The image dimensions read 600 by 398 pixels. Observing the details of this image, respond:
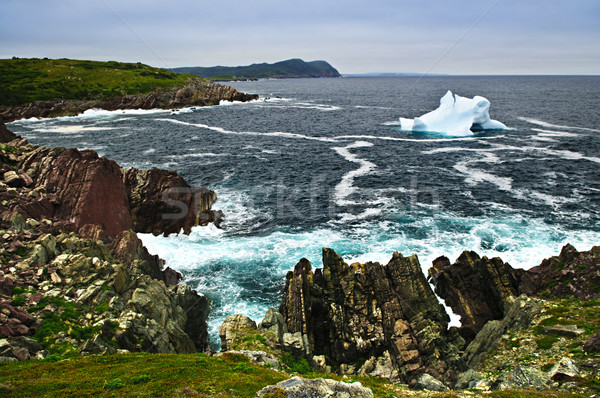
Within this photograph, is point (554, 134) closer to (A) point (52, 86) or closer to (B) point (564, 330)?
(B) point (564, 330)

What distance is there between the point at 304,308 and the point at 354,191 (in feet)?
109

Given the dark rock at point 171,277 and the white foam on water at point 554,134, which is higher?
the white foam on water at point 554,134

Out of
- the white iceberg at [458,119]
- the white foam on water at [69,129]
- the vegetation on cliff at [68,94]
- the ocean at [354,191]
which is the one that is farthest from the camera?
the vegetation on cliff at [68,94]

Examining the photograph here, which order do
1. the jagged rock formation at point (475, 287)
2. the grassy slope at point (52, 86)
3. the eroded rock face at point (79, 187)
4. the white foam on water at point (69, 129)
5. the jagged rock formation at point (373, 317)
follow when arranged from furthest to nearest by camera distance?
the grassy slope at point (52, 86)
the white foam on water at point (69, 129)
the eroded rock face at point (79, 187)
the jagged rock formation at point (475, 287)
the jagged rock formation at point (373, 317)

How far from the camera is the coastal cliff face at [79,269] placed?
61.9 ft

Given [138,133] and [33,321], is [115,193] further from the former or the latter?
[138,133]

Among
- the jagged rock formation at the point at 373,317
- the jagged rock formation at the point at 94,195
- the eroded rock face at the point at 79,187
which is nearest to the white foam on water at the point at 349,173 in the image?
the jagged rock formation at the point at 94,195

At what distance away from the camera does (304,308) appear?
29000mm

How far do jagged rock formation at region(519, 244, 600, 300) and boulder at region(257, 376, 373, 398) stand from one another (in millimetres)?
21554

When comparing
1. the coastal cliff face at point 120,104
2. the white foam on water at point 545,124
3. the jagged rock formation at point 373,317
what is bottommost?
the jagged rock formation at point 373,317

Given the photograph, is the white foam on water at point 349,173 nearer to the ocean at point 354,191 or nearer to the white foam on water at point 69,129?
the ocean at point 354,191

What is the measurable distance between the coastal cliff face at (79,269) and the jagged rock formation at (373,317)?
29.5 feet

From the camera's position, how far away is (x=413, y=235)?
43.2m

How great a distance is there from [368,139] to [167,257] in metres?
71.5
